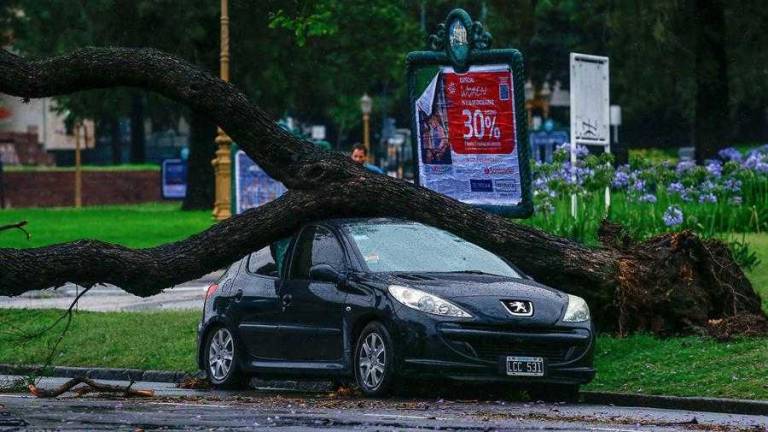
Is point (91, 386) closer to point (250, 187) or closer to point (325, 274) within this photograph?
point (325, 274)

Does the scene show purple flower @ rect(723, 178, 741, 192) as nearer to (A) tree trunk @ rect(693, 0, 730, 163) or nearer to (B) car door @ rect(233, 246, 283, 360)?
(B) car door @ rect(233, 246, 283, 360)

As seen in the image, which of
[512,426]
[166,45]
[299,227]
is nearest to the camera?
[512,426]

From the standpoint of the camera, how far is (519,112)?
1956 cm

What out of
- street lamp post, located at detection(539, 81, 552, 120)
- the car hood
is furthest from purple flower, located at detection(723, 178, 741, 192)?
street lamp post, located at detection(539, 81, 552, 120)

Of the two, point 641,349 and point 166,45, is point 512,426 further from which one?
point 166,45

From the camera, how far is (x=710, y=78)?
40938 mm

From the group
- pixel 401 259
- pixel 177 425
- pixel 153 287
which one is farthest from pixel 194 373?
pixel 177 425

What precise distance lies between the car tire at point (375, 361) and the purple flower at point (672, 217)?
7930mm

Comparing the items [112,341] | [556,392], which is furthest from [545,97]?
[556,392]

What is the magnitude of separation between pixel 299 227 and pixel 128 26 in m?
35.6

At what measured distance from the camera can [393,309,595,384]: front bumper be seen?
46.9ft

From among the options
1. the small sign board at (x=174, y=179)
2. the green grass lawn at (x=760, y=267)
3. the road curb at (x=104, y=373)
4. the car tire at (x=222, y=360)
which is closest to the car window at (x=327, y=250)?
the car tire at (x=222, y=360)

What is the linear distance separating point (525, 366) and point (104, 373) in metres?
5.98

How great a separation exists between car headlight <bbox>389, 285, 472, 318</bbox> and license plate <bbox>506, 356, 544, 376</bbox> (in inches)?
18.9
